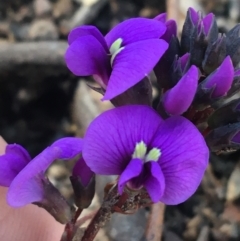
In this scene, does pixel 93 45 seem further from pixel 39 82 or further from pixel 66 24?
pixel 66 24

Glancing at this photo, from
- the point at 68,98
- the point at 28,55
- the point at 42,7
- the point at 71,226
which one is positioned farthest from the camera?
the point at 42,7

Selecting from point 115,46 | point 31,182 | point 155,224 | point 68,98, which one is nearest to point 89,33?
point 115,46

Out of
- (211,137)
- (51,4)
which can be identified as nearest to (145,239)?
(211,137)

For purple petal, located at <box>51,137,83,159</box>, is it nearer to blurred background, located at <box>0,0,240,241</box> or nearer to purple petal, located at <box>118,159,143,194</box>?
purple petal, located at <box>118,159,143,194</box>

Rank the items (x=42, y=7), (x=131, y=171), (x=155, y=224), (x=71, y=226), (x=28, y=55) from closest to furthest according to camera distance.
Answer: (x=131, y=171), (x=71, y=226), (x=155, y=224), (x=28, y=55), (x=42, y=7)

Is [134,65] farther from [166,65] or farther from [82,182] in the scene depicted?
[82,182]

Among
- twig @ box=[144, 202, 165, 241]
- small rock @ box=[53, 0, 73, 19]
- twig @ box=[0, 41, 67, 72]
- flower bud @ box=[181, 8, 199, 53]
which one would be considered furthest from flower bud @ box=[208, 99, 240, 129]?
small rock @ box=[53, 0, 73, 19]
